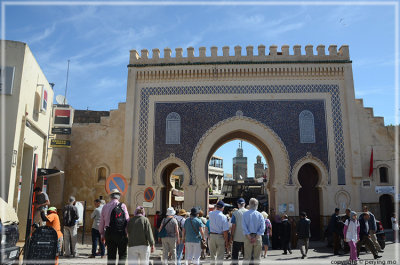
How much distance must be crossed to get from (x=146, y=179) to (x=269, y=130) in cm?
577

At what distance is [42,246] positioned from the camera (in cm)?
606

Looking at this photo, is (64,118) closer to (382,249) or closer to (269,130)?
(269,130)

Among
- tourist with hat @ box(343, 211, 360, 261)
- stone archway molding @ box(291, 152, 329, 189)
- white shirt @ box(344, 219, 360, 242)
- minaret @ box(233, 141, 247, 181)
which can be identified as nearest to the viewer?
tourist with hat @ box(343, 211, 360, 261)

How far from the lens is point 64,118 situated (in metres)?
11.9

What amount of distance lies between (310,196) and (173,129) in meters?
6.96

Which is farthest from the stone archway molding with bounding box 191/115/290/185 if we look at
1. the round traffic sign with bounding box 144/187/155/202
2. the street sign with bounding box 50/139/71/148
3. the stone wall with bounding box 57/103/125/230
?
the street sign with bounding box 50/139/71/148

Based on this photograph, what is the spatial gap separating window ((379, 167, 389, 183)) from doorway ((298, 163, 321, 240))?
2651 mm

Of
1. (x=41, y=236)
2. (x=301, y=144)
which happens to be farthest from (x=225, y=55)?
(x=41, y=236)

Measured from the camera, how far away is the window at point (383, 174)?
14.4m

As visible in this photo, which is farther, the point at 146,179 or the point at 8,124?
the point at 146,179

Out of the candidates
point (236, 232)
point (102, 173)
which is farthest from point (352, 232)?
point (102, 173)

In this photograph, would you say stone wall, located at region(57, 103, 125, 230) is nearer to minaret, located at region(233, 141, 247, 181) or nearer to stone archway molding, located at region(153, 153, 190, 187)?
stone archway molding, located at region(153, 153, 190, 187)

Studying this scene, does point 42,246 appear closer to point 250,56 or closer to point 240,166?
point 250,56

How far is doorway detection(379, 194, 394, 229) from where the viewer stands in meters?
14.6
